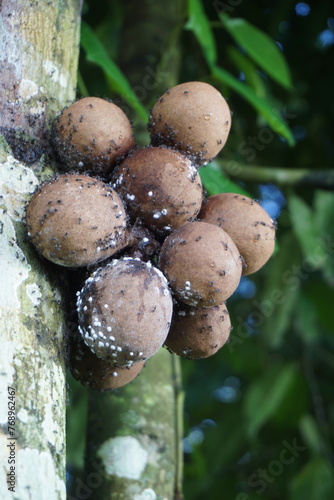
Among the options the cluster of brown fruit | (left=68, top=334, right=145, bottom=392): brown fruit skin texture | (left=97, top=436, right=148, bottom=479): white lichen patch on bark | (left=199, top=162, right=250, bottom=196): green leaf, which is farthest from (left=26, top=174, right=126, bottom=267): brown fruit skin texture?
(left=97, top=436, right=148, bottom=479): white lichen patch on bark

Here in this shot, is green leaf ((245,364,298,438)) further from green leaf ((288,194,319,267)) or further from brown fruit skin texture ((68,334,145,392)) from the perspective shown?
brown fruit skin texture ((68,334,145,392))

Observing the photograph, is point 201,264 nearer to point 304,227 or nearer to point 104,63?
point 104,63

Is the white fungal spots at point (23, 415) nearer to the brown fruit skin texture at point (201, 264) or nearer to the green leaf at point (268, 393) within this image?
the brown fruit skin texture at point (201, 264)

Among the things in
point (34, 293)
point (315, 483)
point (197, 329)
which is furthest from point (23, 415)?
point (315, 483)

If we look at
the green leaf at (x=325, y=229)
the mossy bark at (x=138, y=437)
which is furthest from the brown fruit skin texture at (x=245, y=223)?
the green leaf at (x=325, y=229)

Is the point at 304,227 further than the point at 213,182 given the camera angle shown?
Yes

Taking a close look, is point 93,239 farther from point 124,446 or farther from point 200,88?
point 124,446

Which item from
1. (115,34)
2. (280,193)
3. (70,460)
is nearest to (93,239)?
(70,460)
